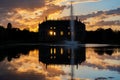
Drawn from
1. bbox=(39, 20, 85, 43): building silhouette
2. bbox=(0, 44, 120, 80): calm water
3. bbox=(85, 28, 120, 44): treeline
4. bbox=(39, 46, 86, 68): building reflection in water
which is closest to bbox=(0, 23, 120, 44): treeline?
bbox=(85, 28, 120, 44): treeline

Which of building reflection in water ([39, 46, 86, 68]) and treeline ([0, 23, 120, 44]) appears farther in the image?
treeline ([0, 23, 120, 44])

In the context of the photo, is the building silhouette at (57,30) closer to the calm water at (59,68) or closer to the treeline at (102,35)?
the treeline at (102,35)

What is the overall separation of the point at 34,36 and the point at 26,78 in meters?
98.5

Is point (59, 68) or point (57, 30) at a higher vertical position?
point (57, 30)

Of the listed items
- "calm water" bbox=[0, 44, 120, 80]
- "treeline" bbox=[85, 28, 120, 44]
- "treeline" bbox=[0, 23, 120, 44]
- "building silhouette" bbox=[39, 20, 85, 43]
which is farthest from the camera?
"treeline" bbox=[85, 28, 120, 44]

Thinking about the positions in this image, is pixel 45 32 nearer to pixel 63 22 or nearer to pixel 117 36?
pixel 63 22

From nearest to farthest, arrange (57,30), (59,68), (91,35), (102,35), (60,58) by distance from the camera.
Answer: (59,68) < (60,58) < (57,30) < (102,35) < (91,35)

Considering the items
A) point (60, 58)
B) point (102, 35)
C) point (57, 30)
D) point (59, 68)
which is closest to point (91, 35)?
point (102, 35)

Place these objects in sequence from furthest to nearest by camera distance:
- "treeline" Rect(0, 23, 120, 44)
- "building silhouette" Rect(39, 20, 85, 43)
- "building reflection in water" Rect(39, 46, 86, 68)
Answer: "building silhouette" Rect(39, 20, 85, 43) → "treeline" Rect(0, 23, 120, 44) → "building reflection in water" Rect(39, 46, 86, 68)

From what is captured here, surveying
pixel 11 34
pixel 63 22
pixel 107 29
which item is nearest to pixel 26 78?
pixel 11 34

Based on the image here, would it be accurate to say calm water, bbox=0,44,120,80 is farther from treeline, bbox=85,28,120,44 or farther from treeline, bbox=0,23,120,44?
treeline, bbox=85,28,120,44

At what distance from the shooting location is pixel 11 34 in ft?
301


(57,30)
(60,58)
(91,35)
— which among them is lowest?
(60,58)

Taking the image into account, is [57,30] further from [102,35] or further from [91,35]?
[91,35]
